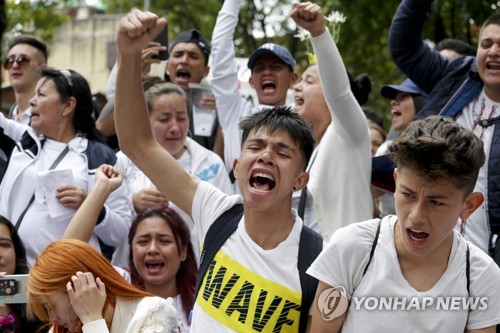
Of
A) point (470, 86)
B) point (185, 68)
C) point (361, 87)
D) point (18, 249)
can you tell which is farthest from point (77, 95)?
point (470, 86)

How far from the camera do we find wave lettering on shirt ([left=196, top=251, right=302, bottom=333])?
11.5ft

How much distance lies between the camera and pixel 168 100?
568 cm

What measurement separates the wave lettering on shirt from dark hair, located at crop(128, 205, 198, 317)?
5.01 ft

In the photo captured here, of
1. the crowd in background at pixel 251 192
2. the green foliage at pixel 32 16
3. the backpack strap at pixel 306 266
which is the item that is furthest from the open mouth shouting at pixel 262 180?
the green foliage at pixel 32 16

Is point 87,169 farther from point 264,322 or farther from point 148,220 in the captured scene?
point 264,322

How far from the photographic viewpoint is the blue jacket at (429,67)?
483 centimetres

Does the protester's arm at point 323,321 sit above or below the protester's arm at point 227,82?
below

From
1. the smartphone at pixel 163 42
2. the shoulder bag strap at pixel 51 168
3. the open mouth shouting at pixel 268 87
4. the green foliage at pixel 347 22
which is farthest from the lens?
the green foliage at pixel 347 22

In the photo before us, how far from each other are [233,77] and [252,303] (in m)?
2.73

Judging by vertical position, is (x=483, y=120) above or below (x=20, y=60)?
below

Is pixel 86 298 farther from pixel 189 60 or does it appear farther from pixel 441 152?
pixel 189 60

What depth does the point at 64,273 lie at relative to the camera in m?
3.86

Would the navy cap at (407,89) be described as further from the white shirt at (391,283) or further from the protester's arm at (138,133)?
the white shirt at (391,283)

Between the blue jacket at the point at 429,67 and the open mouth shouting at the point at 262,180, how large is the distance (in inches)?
59.4
